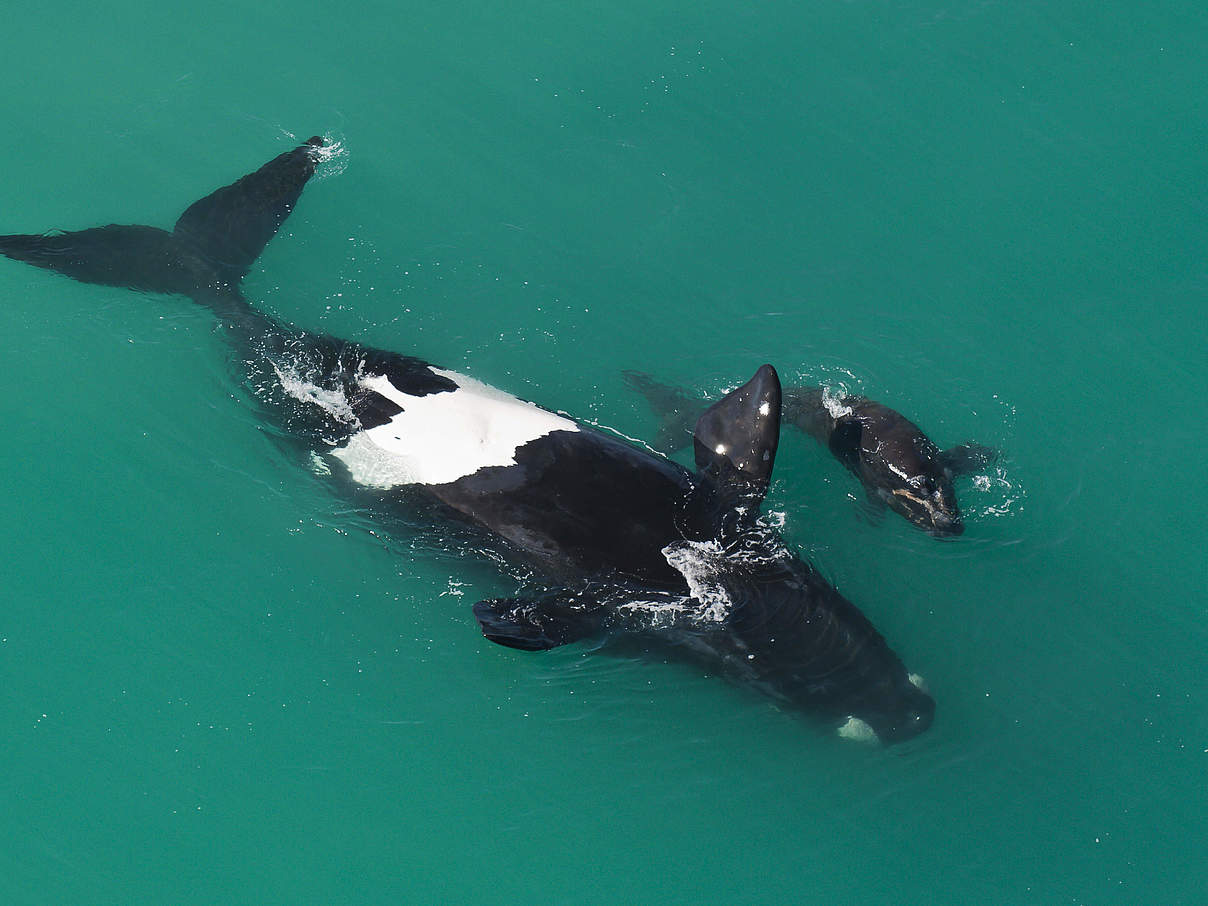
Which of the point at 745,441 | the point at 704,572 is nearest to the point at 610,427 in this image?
the point at 745,441

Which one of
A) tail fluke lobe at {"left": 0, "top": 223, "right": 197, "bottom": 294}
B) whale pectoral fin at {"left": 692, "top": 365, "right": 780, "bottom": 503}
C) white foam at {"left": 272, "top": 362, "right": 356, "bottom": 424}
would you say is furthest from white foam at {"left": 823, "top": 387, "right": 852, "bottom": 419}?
tail fluke lobe at {"left": 0, "top": 223, "right": 197, "bottom": 294}

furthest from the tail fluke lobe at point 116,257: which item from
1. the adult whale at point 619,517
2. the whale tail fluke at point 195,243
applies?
the adult whale at point 619,517

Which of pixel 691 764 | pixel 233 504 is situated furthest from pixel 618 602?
pixel 233 504

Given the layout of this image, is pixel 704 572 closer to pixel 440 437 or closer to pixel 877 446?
pixel 877 446

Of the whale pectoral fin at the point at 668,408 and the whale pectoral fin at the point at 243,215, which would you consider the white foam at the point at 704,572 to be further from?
the whale pectoral fin at the point at 243,215

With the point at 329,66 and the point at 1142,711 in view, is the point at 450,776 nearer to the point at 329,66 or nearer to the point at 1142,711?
the point at 1142,711

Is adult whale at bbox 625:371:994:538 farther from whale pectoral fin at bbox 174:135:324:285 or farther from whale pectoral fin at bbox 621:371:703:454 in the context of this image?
whale pectoral fin at bbox 174:135:324:285
